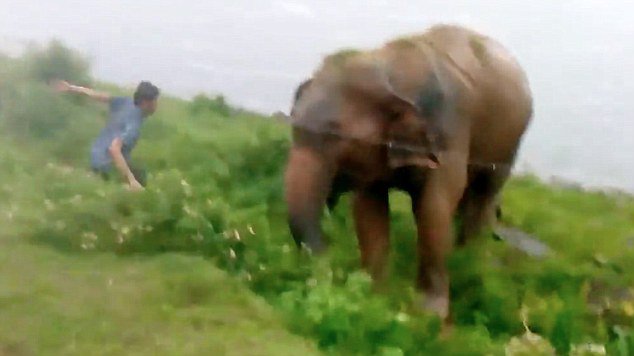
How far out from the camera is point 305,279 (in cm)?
289

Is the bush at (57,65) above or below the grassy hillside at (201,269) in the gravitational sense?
above

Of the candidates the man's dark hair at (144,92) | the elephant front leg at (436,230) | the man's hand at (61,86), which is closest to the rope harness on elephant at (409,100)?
the elephant front leg at (436,230)

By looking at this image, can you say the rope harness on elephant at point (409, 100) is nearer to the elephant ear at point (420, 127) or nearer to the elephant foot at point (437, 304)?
the elephant ear at point (420, 127)

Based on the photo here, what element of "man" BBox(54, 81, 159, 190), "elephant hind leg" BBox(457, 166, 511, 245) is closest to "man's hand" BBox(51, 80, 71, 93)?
"man" BBox(54, 81, 159, 190)

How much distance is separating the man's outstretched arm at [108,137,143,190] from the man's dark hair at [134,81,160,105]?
6.2 inches

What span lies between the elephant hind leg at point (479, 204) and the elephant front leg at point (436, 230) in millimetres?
840

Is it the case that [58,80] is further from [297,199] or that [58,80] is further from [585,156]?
[585,156]

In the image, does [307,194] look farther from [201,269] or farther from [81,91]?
[81,91]

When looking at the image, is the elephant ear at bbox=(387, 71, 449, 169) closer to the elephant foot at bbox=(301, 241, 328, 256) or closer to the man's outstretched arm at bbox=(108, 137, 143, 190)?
the elephant foot at bbox=(301, 241, 328, 256)

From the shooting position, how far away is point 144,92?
3203mm

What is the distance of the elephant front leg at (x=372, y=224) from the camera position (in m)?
3.92

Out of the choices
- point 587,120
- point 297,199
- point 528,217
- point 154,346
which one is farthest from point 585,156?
point 154,346

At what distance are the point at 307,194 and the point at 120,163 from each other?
59 cm

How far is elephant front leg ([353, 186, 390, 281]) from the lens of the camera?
3.92m
